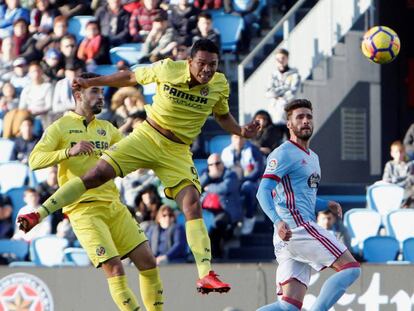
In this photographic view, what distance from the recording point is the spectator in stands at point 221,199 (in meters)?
18.3

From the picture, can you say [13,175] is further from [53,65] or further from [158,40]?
[158,40]

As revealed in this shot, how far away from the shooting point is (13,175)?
2017 cm

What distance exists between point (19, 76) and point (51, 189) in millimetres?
3355

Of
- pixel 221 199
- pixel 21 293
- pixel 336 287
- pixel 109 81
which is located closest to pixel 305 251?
pixel 336 287

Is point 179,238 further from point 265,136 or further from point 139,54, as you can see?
point 139,54

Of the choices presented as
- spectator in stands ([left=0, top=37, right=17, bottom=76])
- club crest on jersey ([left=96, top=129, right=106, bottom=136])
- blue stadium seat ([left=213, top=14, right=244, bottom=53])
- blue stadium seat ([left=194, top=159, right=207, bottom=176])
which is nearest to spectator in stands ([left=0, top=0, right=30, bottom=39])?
spectator in stands ([left=0, top=37, right=17, bottom=76])

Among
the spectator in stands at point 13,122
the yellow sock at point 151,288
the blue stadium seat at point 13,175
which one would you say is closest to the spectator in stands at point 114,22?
the spectator in stands at point 13,122

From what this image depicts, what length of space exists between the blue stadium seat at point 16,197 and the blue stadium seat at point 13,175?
510 millimetres

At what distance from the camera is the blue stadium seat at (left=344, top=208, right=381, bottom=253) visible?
18.4 metres

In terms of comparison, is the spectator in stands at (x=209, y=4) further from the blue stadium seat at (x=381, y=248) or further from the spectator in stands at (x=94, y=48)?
the blue stadium seat at (x=381, y=248)

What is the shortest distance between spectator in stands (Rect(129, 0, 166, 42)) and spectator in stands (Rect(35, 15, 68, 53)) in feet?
3.37

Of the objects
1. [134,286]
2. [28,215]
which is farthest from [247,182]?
[28,215]

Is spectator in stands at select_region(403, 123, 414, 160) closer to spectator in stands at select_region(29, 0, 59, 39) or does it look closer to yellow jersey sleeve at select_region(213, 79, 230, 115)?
spectator in stands at select_region(29, 0, 59, 39)

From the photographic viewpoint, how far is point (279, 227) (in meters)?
12.3
